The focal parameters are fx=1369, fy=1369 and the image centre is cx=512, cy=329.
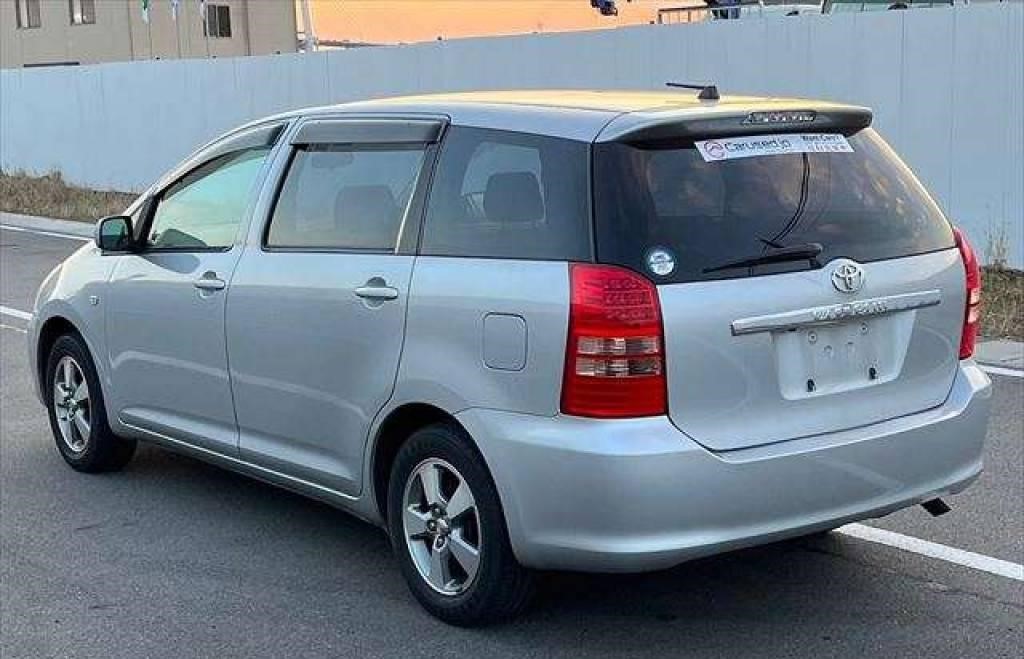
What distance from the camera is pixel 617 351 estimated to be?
392cm

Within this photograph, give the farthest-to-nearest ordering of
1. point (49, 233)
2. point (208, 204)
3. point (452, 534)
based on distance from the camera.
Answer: point (49, 233)
point (208, 204)
point (452, 534)

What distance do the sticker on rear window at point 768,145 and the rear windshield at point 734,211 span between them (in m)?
0.02

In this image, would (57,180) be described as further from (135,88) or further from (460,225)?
(460,225)

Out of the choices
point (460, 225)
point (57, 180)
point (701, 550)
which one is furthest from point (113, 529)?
point (57, 180)

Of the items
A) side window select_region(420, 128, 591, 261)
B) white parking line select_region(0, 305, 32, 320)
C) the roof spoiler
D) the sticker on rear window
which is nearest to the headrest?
side window select_region(420, 128, 591, 261)

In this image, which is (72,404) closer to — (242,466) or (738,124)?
(242,466)

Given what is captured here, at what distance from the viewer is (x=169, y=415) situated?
18.9ft

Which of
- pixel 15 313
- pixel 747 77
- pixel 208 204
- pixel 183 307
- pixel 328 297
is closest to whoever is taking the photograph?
pixel 328 297

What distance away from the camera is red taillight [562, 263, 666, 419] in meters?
3.92

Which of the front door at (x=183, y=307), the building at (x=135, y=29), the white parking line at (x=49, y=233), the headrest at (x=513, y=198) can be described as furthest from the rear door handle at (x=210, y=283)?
the building at (x=135, y=29)

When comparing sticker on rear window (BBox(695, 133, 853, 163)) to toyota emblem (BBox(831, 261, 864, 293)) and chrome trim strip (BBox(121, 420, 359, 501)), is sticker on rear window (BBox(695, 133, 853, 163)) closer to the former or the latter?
toyota emblem (BBox(831, 261, 864, 293))

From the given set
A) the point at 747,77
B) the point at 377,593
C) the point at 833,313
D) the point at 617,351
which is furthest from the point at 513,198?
the point at 747,77

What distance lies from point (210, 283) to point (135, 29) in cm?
5307

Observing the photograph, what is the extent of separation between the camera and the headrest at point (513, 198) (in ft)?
13.9
